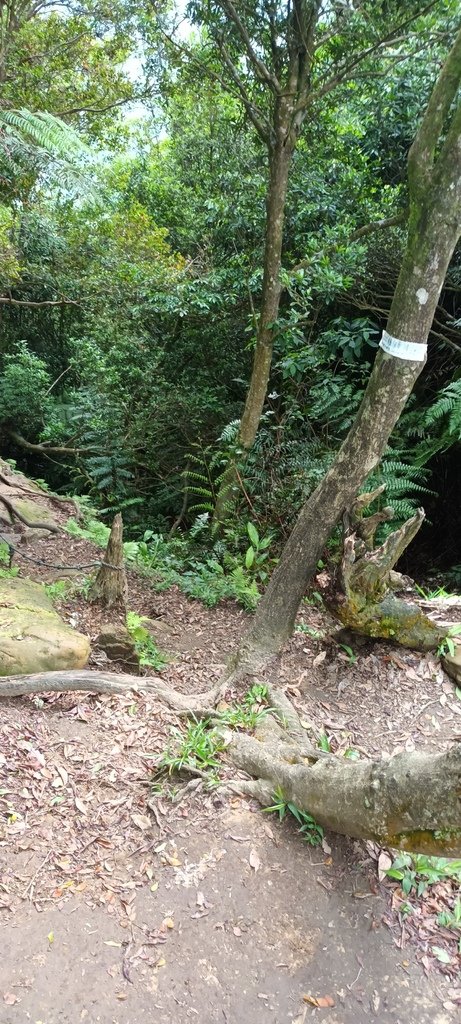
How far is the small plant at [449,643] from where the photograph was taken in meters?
3.87

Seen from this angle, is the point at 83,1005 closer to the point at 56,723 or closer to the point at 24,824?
the point at 24,824

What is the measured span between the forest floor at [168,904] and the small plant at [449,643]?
2.12 ft

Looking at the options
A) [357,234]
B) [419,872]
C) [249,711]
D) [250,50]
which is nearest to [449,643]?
[249,711]

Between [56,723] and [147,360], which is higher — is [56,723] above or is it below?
below

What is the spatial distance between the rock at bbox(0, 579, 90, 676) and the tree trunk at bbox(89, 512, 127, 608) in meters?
0.47

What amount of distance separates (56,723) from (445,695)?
8.10 feet

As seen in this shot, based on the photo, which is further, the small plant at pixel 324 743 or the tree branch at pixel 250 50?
the tree branch at pixel 250 50

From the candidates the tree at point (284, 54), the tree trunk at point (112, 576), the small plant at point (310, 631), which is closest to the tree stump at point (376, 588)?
the small plant at point (310, 631)

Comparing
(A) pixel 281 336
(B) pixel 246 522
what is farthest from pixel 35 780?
(A) pixel 281 336

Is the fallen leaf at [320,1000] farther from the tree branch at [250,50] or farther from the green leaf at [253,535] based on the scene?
the tree branch at [250,50]

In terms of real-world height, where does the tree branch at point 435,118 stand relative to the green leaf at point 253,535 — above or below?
above

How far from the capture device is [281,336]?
629 centimetres

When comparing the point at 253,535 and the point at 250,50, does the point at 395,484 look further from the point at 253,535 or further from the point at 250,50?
the point at 250,50

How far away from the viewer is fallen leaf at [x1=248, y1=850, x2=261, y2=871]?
8.17 feet
